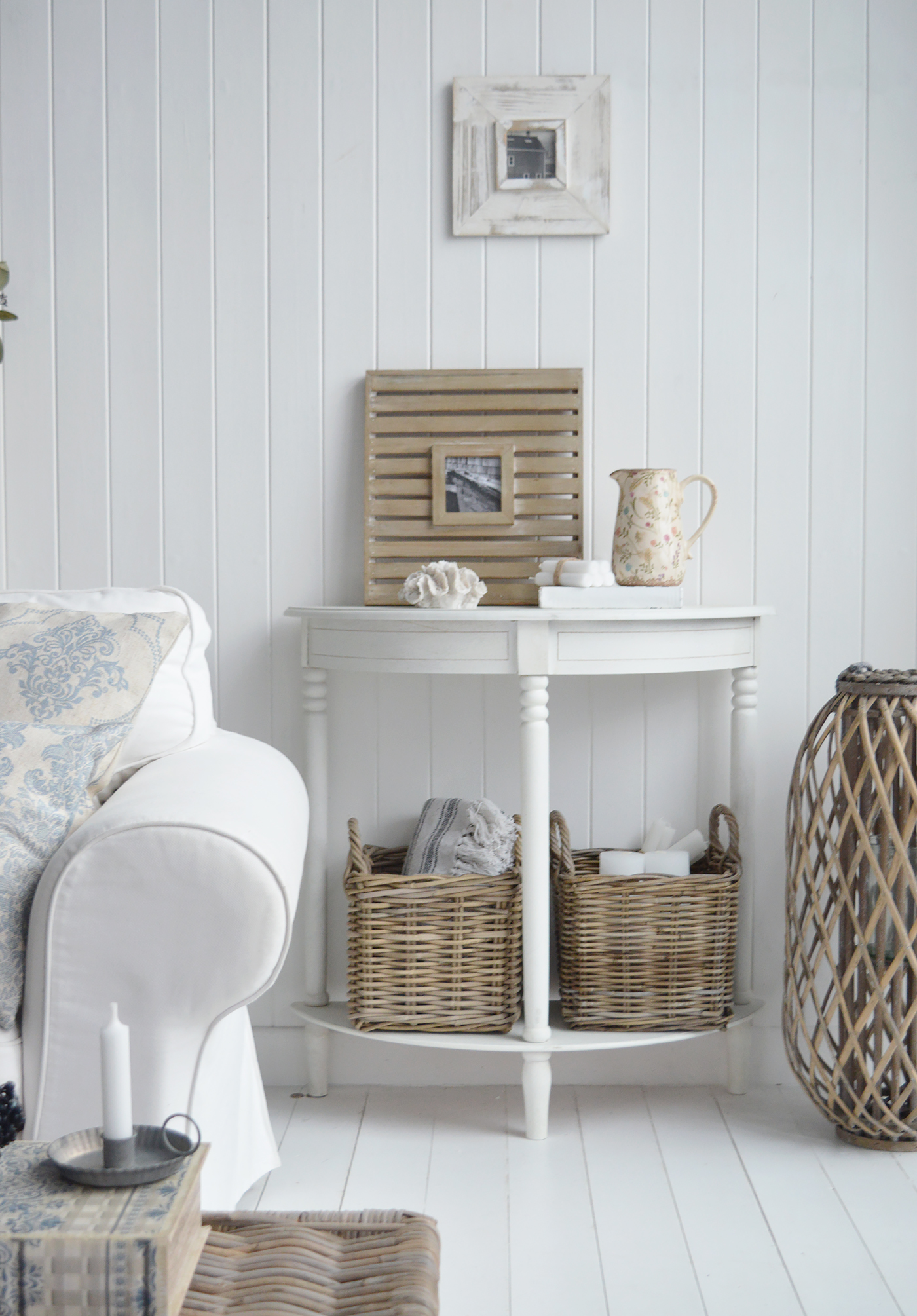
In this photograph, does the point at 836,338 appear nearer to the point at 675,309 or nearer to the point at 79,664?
the point at 675,309

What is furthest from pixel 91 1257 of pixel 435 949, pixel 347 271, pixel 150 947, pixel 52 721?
pixel 347 271

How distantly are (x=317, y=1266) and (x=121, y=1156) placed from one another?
21 cm

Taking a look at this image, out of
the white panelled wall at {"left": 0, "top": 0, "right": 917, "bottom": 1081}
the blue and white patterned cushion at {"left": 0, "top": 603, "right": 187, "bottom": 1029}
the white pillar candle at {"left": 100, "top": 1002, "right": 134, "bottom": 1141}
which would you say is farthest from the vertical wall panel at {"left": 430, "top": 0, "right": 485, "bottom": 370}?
the white pillar candle at {"left": 100, "top": 1002, "right": 134, "bottom": 1141}

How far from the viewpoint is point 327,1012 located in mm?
1930

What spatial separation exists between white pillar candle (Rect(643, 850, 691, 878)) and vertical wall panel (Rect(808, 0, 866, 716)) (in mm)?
408

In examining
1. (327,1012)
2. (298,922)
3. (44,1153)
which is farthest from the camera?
(298,922)

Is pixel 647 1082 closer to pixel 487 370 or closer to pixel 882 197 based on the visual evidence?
pixel 487 370

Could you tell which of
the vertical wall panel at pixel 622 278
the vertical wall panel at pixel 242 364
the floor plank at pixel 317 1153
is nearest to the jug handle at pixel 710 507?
the vertical wall panel at pixel 622 278

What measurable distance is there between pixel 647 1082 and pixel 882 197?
5.48 feet

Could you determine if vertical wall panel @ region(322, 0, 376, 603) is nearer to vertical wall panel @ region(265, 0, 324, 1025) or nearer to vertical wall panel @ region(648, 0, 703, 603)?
vertical wall panel @ region(265, 0, 324, 1025)

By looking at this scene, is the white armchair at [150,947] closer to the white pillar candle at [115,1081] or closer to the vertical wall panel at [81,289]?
the white pillar candle at [115,1081]

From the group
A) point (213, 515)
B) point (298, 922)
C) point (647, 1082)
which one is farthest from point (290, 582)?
point (647, 1082)

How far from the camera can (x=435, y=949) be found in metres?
1.75

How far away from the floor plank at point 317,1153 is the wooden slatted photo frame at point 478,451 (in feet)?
2.93
